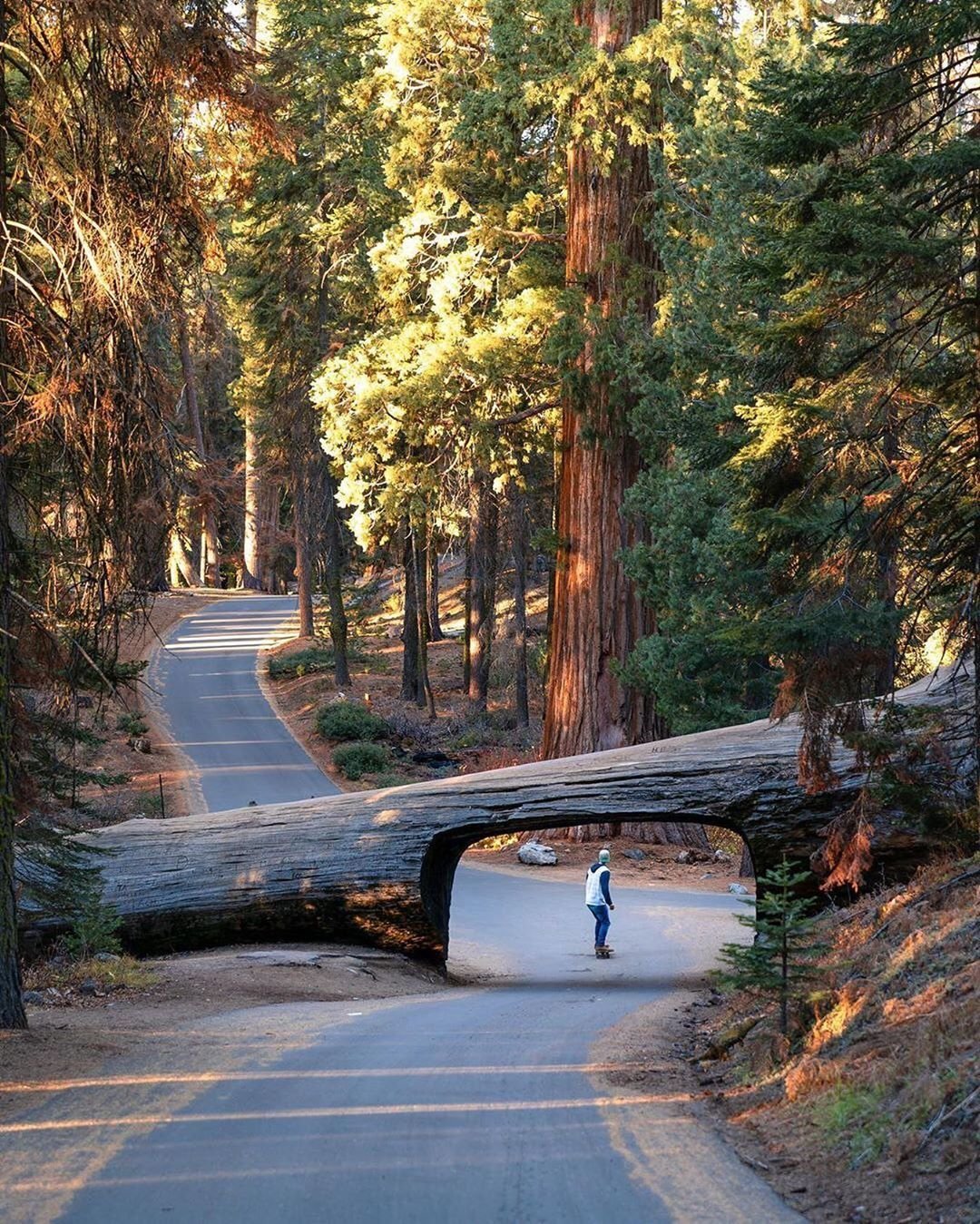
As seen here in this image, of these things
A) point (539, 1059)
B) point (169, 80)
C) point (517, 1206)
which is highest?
point (169, 80)

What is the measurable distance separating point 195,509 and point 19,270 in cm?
242

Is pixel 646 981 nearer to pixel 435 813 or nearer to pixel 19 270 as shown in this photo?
pixel 435 813

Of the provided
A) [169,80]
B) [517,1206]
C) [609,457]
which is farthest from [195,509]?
[609,457]

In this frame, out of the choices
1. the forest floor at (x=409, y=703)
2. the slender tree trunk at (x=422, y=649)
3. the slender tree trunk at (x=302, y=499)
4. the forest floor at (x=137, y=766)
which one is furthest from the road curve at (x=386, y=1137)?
the slender tree trunk at (x=422, y=649)

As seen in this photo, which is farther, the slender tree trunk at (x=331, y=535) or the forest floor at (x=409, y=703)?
the slender tree trunk at (x=331, y=535)

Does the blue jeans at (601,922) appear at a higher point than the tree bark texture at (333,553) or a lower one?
→ lower

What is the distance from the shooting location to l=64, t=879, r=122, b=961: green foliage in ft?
52.2

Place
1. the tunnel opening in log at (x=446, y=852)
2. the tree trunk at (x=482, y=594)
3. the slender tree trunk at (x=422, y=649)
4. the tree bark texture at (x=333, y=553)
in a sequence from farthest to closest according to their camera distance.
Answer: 1. the slender tree trunk at (x=422, y=649)
2. the tree bark texture at (x=333, y=553)
3. the tree trunk at (x=482, y=594)
4. the tunnel opening in log at (x=446, y=852)

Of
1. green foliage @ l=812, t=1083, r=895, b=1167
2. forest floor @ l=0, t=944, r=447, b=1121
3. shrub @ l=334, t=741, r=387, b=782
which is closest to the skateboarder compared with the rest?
forest floor @ l=0, t=944, r=447, b=1121

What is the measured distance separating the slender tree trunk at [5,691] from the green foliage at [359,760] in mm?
26296

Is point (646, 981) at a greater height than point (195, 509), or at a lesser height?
lesser

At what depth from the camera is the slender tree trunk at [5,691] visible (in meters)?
11.0

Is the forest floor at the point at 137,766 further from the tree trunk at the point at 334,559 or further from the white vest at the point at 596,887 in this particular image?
the white vest at the point at 596,887

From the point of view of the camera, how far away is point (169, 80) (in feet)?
→ 37.8
